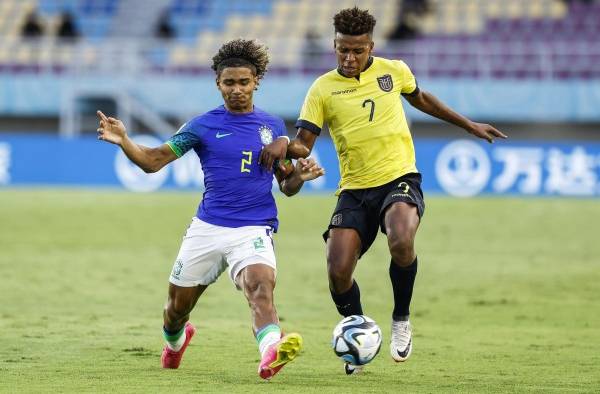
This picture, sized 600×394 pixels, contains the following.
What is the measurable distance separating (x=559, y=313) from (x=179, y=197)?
55.8 ft

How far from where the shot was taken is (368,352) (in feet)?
26.8

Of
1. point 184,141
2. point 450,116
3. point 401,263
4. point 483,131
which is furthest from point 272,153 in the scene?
point 483,131

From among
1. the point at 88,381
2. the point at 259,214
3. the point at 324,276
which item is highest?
the point at 259,214

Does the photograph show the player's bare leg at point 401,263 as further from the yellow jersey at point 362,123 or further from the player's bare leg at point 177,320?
the player's bare leg at point 177,320

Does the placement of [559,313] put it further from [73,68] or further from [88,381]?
[73,68]

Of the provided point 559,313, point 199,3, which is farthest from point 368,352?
point 199,3

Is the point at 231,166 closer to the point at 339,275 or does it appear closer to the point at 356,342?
the point at 339,275

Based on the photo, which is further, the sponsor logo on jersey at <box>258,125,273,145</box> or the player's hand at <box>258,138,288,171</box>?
the sponsor logo on jersey at <box>258,125,273,145</box>

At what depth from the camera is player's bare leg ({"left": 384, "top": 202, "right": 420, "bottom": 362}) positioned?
344 inches

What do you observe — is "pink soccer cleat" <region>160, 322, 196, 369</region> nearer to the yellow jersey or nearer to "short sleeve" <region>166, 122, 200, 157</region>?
"short sleeve" <region>166, 122, 200, 157</region>

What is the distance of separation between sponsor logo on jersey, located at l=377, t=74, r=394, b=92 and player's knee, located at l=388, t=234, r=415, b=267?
1138 mm

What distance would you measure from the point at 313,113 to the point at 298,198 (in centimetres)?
2003

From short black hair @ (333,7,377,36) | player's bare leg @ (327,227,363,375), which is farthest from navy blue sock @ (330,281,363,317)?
short black hair @ (333,7,377,36)

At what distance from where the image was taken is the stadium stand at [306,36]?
32.6 metres
